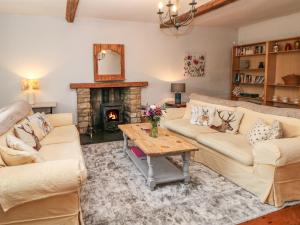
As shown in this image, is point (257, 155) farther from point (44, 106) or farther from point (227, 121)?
point (44, 106)

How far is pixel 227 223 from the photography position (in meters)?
2.24

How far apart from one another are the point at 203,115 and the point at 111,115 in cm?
226

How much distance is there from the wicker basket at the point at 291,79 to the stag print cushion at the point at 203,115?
201 cm

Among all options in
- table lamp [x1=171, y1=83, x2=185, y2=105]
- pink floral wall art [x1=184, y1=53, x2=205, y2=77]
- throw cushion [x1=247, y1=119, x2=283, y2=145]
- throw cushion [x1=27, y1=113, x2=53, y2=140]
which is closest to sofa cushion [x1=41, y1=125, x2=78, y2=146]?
throw cushion [x1=27, y1=113, x2=53, y2=140]

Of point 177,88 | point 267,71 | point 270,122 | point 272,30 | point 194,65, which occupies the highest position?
point 272,30

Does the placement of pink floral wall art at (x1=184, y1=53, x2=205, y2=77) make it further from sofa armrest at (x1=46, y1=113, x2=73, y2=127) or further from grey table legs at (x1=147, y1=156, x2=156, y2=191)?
grey table legs at (x1=147, y1=156, x2=156, y2=191)

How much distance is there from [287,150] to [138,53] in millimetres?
3958

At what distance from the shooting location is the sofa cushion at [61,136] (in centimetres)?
336

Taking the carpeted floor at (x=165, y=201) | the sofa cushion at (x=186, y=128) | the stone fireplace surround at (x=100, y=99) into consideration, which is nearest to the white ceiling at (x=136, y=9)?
the stone fireplace surround at (x=100, y=99)

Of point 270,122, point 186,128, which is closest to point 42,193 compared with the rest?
point 186,128

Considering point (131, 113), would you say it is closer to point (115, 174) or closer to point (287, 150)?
point (115, 174)

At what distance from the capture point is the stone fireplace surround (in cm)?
530

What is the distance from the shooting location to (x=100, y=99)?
18.8ft

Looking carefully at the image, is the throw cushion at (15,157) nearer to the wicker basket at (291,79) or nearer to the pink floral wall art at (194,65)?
the pink floral wall art at (194,65)
